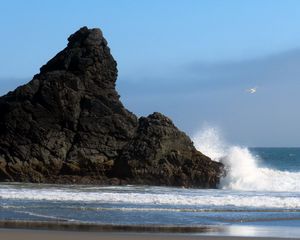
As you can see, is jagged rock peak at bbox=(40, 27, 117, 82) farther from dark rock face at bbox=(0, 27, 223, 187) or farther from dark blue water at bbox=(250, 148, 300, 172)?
dark blue water at bbox=(250, 148, 300, 172)

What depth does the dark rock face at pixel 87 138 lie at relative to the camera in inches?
1398

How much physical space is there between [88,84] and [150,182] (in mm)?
7469

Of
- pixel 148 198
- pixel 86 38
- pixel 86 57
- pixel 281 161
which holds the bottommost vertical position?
pixel 148 198

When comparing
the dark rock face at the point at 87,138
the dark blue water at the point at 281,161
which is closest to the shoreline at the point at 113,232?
the dark rock face at the point at 87,138

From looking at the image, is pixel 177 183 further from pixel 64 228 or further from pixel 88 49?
pixel 64 228

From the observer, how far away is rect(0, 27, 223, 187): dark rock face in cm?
3550

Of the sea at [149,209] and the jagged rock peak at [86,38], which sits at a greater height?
the jagged rock peak at [86,38]

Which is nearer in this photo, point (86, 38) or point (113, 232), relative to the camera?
point (113, 232)

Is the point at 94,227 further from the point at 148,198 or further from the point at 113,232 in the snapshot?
the point at 148,198

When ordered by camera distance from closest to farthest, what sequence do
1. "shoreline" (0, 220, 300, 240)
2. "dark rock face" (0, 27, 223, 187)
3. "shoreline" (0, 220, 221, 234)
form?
"shoreline" (0, 220, 300, 240) → "shoreline" (0, 220, 221, 234) → "dark rock face" (0, 27, 223, 187)

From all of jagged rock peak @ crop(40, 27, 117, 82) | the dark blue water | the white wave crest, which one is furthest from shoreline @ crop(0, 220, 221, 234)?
the dark blue water

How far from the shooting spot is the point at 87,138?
1448 inches

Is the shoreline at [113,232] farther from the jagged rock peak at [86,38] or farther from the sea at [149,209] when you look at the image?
the jagged rock peak at [86,38]

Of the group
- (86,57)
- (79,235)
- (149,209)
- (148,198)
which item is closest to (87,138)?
(86,57)
